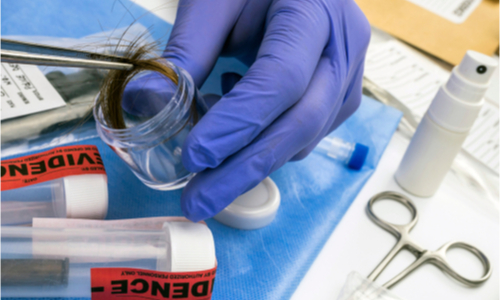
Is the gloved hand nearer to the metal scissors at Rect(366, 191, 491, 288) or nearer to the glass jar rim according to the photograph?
the glass jar rim

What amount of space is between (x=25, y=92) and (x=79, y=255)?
1.30 ft

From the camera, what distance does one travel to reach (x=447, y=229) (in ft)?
2.20

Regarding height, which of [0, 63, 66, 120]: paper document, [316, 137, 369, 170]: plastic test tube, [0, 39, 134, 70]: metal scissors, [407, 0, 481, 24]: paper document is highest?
[407, 0, 481, 24]: paper document

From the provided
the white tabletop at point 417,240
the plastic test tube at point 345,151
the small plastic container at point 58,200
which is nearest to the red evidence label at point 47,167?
the small plastic container at point 58,200

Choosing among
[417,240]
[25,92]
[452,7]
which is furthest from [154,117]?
[452,7]

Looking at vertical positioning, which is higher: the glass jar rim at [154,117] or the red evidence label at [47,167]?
the glass jar rim at [154,117]

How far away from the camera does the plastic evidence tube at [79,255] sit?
1.30 feet

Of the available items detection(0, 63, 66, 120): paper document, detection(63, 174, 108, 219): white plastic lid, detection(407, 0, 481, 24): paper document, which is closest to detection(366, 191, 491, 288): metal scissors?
detection(63, 174, 108, 219): white plastic lid

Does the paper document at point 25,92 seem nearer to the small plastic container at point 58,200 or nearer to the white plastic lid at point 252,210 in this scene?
the small plastic container at point 58,200

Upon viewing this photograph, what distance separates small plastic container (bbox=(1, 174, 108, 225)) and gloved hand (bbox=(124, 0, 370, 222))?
11 centimetres

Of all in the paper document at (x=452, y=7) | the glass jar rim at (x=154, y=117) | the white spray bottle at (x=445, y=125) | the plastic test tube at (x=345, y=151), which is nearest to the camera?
the glass jar rim at (x=154, y=117)

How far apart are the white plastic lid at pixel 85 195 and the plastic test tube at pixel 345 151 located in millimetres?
436

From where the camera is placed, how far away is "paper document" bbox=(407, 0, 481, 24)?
127 centimetres

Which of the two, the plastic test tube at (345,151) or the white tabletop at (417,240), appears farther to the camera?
the plastic test tube at (345,151)
